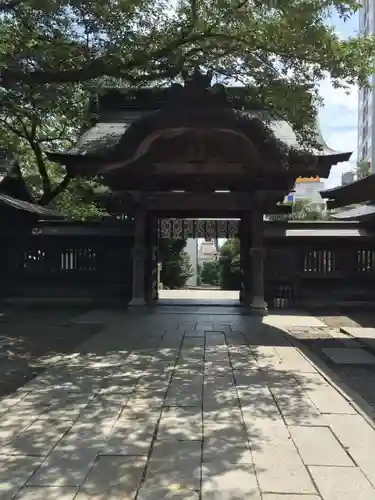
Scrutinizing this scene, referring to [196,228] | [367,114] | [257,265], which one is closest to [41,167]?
[196,228]

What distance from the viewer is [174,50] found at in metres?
8.69

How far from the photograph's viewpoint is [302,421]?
5.04 m

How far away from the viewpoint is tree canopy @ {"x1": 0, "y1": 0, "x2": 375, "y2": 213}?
7742 millimetres

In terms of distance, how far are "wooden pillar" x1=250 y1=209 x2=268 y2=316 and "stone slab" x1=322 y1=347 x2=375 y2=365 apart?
14.0 ft

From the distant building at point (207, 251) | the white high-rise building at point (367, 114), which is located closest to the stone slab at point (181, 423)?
the distant building at point (207, 251)

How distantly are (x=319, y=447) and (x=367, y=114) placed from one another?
246 feet

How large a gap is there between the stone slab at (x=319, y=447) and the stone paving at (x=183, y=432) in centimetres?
1

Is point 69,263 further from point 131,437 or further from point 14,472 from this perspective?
point 14,472

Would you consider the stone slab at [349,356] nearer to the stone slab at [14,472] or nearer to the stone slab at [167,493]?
the stone slab at [167,493]

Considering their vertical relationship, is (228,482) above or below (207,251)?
below

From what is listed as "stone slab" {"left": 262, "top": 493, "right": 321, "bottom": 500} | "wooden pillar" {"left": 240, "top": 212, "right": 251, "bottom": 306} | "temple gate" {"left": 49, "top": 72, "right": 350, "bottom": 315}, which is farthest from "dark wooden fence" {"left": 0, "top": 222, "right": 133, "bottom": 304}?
"stone slab" {"left": 262, "top": 493, "right": 321, "bottom": 500}

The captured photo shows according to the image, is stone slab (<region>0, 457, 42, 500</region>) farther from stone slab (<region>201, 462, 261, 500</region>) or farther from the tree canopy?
the tree canopy

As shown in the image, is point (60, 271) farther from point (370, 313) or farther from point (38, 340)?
point (370, 313)

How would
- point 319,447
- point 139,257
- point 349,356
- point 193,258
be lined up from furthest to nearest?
point 193,258 < point 139,257 < point 349,356 < point 319,447
